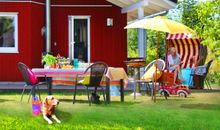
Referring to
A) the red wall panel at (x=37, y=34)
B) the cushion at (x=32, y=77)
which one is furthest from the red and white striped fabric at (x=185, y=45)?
the cushion at (x=32, y=77)

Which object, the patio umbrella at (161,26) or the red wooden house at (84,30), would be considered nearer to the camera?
the patio umbrella at (161,26)

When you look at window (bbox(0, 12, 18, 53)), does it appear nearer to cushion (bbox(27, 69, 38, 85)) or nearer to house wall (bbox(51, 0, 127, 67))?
house wall (bbox(51, 0, 127, 67))

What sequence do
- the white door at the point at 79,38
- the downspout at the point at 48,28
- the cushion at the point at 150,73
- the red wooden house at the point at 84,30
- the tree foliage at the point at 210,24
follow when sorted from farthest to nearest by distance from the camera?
1. the white door at the point at 79,38
2. the red wooden house at the point at 84,30
3. the downspout at the point at 48,28
4. the cushion at the point at 150,73
5. the tree foliage at the point at 210,24

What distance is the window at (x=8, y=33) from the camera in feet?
51.7

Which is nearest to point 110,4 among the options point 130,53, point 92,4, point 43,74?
point 92,4

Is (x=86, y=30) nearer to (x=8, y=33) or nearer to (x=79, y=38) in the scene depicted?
(x=79, y=38)

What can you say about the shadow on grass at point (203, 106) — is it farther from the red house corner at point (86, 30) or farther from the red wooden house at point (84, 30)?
the red house corner at point (86, 30)

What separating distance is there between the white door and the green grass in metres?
5.78

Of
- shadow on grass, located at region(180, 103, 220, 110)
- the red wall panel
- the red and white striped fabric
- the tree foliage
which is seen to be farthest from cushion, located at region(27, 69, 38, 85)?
the red and white striped fabric

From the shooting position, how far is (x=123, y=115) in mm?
8758

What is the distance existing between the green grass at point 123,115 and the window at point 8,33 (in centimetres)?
499

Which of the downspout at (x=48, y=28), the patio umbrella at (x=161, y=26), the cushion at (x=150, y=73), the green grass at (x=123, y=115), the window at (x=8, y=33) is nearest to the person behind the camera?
the green grass at (x=123, y=115)

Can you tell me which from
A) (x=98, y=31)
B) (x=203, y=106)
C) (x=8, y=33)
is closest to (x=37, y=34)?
(x=8, y=33)

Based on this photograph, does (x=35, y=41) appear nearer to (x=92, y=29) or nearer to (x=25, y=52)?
(x=25, y=52)
